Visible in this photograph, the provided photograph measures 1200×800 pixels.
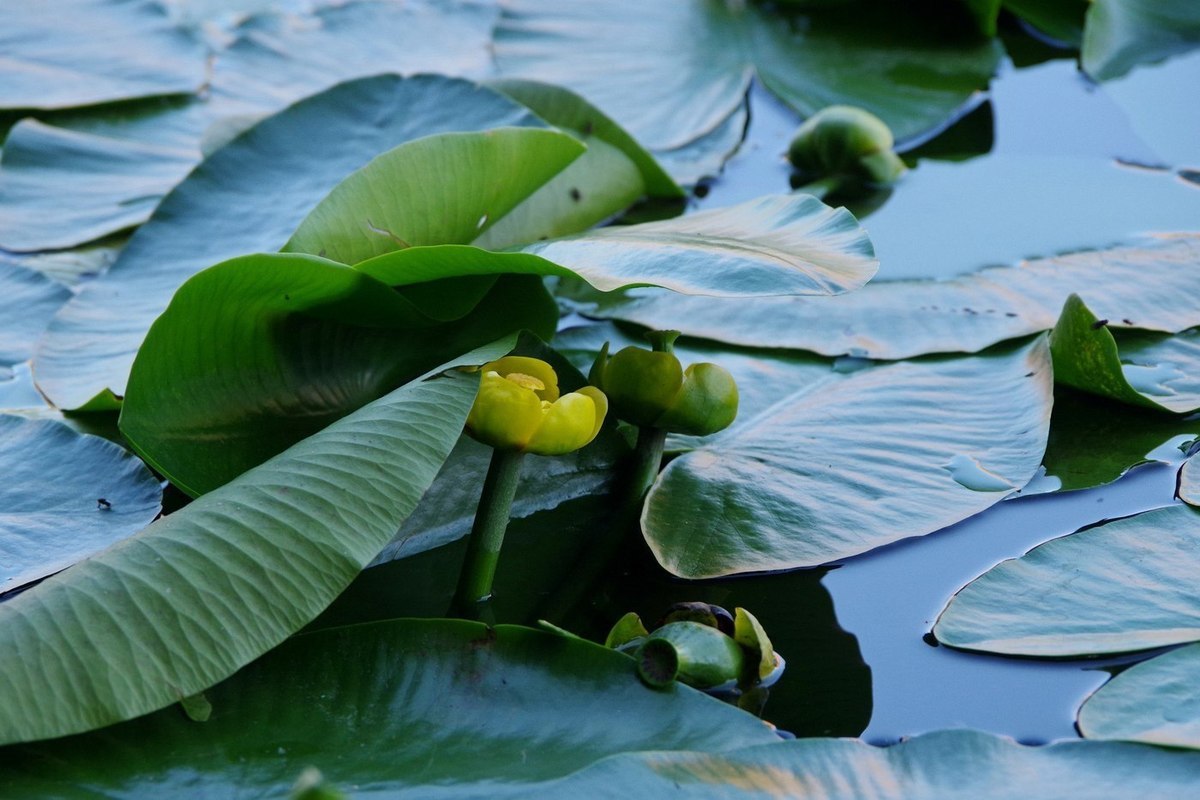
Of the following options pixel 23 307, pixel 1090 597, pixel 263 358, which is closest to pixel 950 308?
pixel 1090 597

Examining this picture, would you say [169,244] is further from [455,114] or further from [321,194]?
[455,114]

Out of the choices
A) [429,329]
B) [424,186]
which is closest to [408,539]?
[429,329]

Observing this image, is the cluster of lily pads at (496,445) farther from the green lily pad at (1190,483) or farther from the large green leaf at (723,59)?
the large green leaf at (723,59)

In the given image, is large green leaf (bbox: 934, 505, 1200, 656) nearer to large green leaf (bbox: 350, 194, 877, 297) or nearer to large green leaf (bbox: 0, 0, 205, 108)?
large green leaf (bbox: 350, 194, 877, 297)

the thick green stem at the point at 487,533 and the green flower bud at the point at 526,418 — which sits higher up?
the green flower bud at the point at 526,418

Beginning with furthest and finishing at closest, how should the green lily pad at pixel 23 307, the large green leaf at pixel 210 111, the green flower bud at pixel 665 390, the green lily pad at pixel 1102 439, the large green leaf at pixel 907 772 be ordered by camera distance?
the large green leaf at pixel 210 111 < the green lily pad at pixel 23 307 < the green lily pad at pixel 1102 439 < the green flower bud at pixel 665 390 < the large green leaf at pixel 907 772

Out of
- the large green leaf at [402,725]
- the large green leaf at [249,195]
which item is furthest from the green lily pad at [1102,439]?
the large green leaf at [249,195]

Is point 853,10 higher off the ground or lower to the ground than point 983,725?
higher
